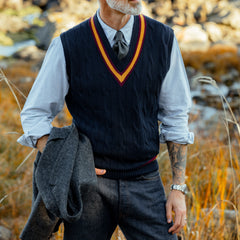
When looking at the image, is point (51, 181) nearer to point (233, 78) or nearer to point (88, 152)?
point (88, 152)

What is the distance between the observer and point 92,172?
49.4 inches

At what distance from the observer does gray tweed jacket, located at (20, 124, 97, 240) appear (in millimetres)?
1180

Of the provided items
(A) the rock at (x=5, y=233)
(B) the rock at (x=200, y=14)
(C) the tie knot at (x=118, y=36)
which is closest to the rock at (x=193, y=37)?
(B) the rock at (x=200, y=14)

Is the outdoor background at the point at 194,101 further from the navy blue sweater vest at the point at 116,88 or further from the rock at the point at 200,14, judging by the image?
the navy blue sweater vest at the point at 116,88

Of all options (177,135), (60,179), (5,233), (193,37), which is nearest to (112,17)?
(177,135)

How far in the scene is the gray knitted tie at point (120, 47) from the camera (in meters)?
1.28

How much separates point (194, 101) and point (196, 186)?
5.21 feet

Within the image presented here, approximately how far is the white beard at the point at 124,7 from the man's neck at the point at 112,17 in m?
0.05

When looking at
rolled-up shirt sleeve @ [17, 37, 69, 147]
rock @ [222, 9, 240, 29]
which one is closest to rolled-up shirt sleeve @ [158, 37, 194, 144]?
rolled-up shirt sleeve @ [17, 37, 69, 147]

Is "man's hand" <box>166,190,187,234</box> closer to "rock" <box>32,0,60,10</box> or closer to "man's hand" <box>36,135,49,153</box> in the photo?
"man's hand" <box>36,135,49,153</box>

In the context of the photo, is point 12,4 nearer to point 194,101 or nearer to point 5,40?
point 5,40

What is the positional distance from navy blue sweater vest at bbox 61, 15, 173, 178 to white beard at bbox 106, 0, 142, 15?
9 cm

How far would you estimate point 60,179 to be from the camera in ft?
3.92

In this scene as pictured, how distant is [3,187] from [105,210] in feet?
6.88
